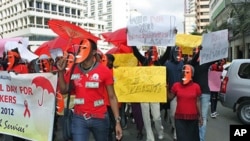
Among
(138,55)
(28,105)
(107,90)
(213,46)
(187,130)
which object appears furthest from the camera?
(138,55)

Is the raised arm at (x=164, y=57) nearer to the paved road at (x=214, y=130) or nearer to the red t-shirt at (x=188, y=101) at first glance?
the paved road at (x=214, y=130)

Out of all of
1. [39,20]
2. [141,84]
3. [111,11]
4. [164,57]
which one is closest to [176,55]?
[164,57]

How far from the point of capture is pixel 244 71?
33.8ft

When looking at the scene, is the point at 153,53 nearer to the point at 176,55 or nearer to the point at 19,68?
the point at 176,55

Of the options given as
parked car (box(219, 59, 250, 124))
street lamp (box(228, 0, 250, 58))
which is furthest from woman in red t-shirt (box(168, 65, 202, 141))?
street lamp (box(228, 0, 250, 58))

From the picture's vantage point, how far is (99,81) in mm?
4762

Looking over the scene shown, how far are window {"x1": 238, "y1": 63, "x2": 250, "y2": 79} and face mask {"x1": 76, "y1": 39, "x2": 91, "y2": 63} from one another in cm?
637

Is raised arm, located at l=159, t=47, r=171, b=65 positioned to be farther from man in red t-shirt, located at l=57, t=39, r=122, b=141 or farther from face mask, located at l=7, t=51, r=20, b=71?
man in red t-shirt, located at l=57, t=39, r=122, b=141

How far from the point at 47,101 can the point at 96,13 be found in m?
151

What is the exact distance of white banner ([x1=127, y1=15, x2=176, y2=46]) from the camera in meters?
7.17

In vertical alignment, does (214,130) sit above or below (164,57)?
below

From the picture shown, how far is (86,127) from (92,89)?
0.46 m

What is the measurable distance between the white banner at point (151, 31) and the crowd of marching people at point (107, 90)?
1.16 ft

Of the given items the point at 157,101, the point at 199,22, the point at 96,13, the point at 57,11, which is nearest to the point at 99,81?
the point at 157,101
